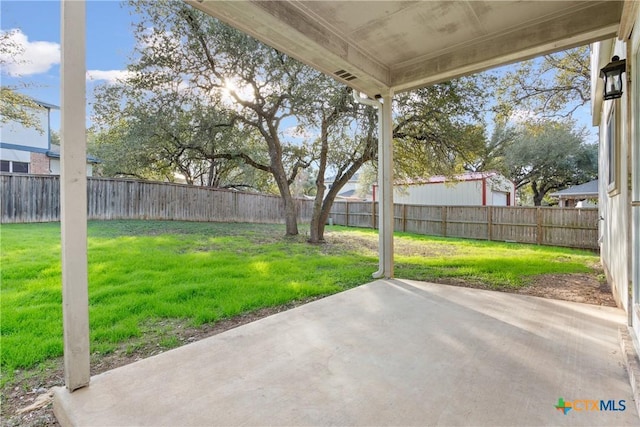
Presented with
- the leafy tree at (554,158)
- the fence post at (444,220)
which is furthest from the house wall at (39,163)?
the leafy tree at (554,158)

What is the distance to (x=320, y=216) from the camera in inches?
330

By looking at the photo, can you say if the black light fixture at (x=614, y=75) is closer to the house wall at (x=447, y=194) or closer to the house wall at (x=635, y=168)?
the house wall at (x=635, y=168)

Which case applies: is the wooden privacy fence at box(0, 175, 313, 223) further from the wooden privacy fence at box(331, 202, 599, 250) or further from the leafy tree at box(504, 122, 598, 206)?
the leafy tree at box(504, 122, 598, 206)

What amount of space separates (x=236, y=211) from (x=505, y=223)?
9.17m

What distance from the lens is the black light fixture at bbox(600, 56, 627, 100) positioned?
255 centimetres

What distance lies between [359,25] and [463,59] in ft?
4.36

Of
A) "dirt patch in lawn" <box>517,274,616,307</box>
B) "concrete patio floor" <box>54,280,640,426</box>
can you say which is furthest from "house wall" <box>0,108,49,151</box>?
"dirt patch in lawn" <box>517,274,616,307</box>

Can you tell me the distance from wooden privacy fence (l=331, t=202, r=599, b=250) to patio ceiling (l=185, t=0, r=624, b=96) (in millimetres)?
7415

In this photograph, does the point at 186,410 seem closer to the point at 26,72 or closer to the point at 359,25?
the point at 359,25

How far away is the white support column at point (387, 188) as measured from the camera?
438cm

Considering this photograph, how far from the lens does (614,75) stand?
8.51 ft

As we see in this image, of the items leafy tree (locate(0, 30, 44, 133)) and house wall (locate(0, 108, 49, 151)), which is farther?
house wall (locate(0, 108, 49, 151))

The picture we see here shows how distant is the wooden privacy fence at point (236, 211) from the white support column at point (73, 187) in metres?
7.88

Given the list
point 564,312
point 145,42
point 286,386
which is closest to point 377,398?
point 286,386
